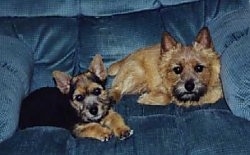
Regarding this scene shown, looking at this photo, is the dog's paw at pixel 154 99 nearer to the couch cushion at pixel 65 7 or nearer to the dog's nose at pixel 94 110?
the dog's nose at pixel 94 110

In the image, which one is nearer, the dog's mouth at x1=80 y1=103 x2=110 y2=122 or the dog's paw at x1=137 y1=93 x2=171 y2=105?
the dog's mouth at x1=80 y1=103 x2=110 y2=122

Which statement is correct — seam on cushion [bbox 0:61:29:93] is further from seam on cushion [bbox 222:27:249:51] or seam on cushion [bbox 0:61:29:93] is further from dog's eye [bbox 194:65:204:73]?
seam on cushion [bbox 222:27:249:51]

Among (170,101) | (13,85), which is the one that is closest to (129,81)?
(170,101)

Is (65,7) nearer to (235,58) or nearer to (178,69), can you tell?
(178,69)

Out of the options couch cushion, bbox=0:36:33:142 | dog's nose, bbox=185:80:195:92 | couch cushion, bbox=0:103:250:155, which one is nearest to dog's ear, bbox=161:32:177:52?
dog's nose, bbox=185:80:195:92

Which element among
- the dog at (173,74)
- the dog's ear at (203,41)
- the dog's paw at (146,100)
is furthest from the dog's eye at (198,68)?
the dog's paw at (146,100)

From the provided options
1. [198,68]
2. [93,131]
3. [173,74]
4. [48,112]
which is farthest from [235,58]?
[48,112]
